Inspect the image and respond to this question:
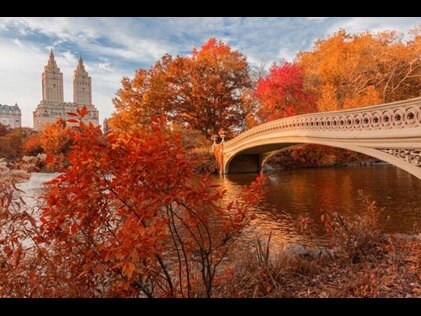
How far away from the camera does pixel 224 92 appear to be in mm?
17281

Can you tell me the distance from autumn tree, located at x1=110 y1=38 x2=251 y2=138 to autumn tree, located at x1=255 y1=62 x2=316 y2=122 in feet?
4.68

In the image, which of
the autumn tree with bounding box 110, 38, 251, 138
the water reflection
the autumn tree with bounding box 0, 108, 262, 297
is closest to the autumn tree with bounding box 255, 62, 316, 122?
the autumn tree with bounding box 110, 38, 251, 138

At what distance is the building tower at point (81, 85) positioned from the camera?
5.75 metres

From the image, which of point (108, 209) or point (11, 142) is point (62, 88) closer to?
point (108, 209)

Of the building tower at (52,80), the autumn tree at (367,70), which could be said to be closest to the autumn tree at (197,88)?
the autumn tree at (367,70)

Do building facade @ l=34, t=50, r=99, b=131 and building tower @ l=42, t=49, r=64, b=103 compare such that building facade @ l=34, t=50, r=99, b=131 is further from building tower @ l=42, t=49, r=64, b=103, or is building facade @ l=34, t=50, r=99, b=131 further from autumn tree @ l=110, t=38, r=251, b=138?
autumn tree @ l=110, t=38, r=251, b=138

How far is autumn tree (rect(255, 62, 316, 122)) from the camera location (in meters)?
17.2

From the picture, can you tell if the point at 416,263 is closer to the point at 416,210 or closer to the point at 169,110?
the point at 416,210

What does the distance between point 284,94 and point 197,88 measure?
451 cm

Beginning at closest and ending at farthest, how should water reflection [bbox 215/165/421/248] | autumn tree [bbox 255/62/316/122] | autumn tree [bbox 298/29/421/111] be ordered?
1. water reflection [bbox 215/165/421/248]
2. autumn tree [bbox 298/29/421/111]
3. autumn tree [bbox 255/62/316/122]

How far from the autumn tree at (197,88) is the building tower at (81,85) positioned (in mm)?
8690

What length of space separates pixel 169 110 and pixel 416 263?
14017 mm
